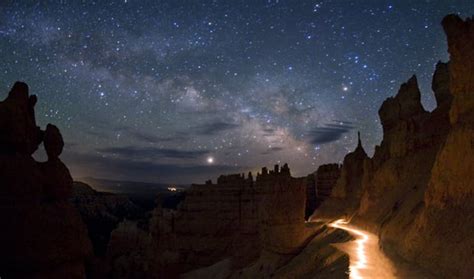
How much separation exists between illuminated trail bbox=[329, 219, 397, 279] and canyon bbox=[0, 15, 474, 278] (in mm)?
405

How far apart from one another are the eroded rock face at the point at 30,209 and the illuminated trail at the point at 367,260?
1237cm

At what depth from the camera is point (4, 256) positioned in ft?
46.3

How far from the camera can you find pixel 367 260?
1777cm

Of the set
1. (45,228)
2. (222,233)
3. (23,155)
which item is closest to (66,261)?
(45,228)

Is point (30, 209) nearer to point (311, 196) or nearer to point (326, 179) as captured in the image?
point (326, 179)

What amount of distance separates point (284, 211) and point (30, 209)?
1746 centimetres

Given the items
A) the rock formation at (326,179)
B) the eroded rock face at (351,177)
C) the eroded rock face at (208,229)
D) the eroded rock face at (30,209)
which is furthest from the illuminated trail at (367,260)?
the rock formation at (326,179)

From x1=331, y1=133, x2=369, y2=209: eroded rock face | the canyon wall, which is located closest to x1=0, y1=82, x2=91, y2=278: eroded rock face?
the canyon wall

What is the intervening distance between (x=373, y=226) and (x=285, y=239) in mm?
8151

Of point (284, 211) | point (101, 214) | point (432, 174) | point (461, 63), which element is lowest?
point (101, 214)

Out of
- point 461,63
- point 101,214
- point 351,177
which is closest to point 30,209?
point 461,63

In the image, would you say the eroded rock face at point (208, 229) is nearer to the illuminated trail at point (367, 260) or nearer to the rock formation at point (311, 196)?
the rock formation at point (311, 196)

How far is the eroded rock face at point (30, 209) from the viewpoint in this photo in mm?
14406

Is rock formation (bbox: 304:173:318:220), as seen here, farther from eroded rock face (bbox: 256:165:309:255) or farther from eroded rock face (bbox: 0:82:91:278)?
eroded rock face (bbox: 0:82:91:278)
